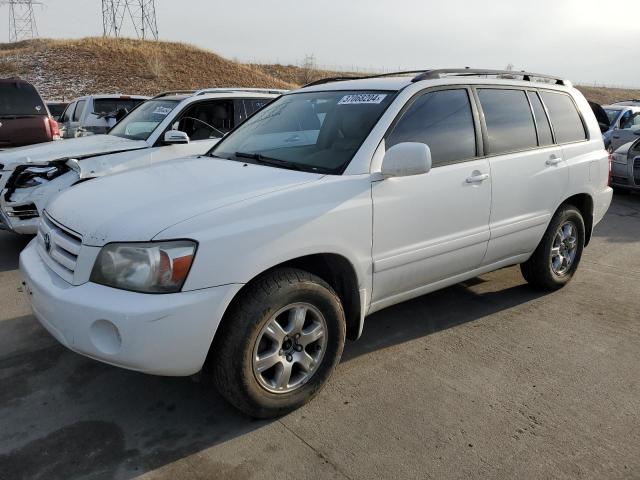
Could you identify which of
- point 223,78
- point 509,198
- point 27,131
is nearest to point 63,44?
point 223,78

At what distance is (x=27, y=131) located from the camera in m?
8.55

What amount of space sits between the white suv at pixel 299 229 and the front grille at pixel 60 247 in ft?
0.04

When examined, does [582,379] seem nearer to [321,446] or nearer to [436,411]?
[436,411]

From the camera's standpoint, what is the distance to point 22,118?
28.4ft

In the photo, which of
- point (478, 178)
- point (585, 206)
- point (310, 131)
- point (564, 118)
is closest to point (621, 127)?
point (585, 206)

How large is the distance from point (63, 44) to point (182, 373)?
47211 millimetres

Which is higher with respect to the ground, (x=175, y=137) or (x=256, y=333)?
(x=175, y=137)

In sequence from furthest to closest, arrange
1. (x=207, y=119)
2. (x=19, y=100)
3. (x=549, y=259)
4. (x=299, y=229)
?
(x=19, y=100), (x=207, y=119), (x=549, y=259), (x=299, y=229)

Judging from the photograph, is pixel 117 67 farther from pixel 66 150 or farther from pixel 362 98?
pixel 362 98

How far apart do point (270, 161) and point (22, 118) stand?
7014 mm

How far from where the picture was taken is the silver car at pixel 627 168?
9.59 meters

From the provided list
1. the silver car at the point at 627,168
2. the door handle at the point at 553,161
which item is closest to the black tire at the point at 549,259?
the door handle at the point at 553,161

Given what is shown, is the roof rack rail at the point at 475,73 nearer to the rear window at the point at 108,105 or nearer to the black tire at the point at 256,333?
the black tire at the point at 256,333

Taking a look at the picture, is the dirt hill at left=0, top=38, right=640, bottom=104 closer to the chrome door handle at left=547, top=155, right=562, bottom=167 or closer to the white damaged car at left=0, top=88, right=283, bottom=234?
the white damaged car at left=0, top=88, right=283, bottom=234
